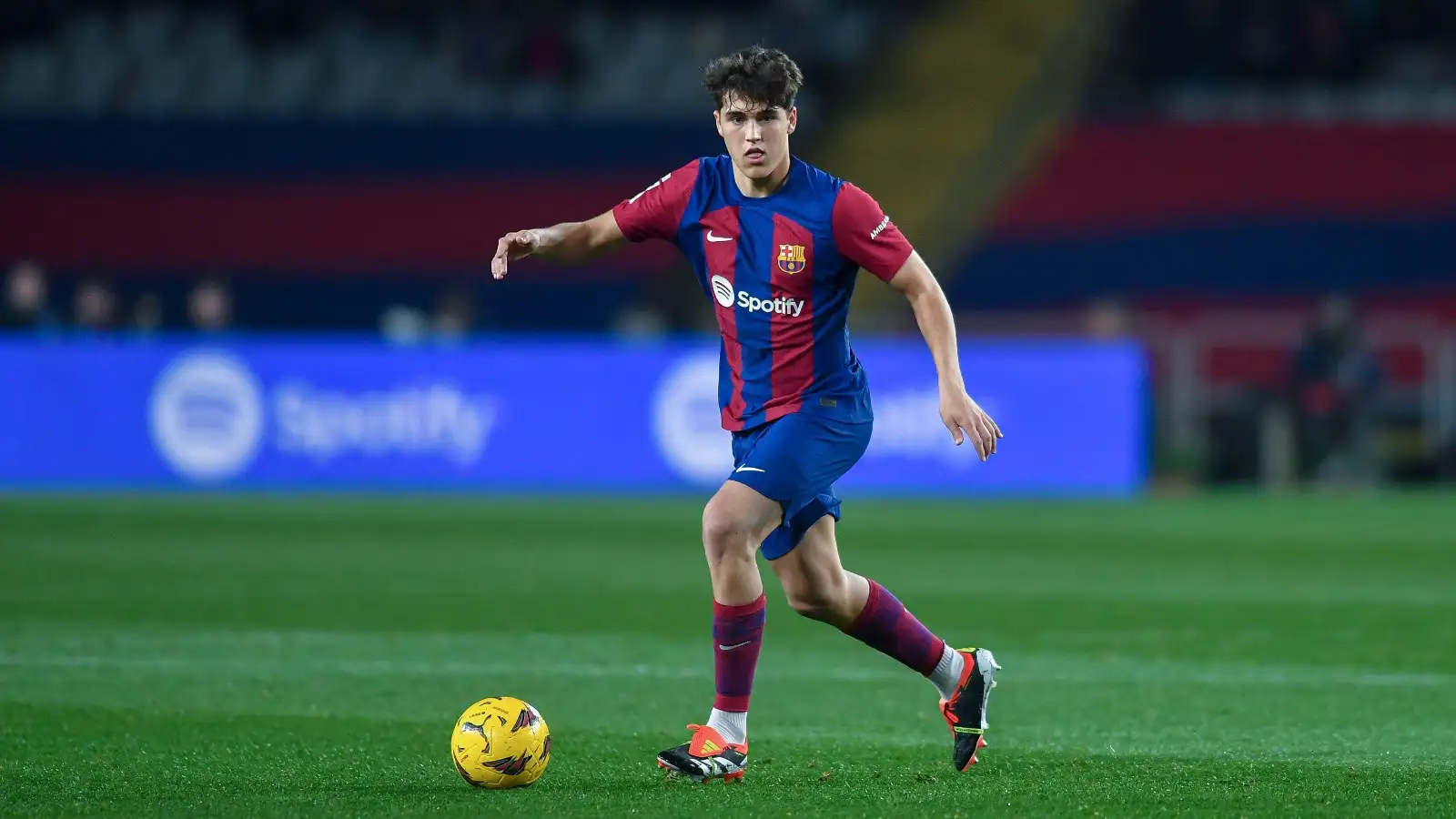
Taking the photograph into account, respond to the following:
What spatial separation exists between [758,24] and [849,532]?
14.9m

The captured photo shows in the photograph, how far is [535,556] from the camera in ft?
45.6

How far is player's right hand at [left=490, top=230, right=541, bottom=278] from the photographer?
605 cm

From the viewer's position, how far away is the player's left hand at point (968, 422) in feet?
18.6

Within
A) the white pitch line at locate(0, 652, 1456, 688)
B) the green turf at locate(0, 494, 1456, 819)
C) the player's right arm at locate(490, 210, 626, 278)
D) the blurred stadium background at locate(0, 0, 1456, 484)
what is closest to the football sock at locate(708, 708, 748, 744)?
the green turf at locate(0, 494, 1456, 819)

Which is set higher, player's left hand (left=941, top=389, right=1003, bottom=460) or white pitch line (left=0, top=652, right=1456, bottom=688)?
player's left hand (left=941, top=389, right=1003, bottom=460)

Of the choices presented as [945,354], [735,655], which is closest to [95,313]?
[735,655]

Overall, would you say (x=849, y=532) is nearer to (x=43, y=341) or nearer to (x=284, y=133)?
(x=43, y=341)

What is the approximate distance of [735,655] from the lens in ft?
20.0

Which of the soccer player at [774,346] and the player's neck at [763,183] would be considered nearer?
the soccer player at [774,346]

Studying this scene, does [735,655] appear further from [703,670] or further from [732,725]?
[703,670]

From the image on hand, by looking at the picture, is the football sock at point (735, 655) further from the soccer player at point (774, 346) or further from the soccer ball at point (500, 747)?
the soccer ball at point (500, 747)

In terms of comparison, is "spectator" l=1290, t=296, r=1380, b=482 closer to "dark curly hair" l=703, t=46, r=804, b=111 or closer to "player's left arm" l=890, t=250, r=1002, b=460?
"player's left arm" l=890, t=250, r=1002, b=460

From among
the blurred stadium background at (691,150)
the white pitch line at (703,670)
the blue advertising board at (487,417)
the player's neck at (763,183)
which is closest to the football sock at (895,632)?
the player's neck at (763,183)

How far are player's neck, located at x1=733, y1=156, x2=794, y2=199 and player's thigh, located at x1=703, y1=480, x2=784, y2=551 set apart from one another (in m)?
0.88
